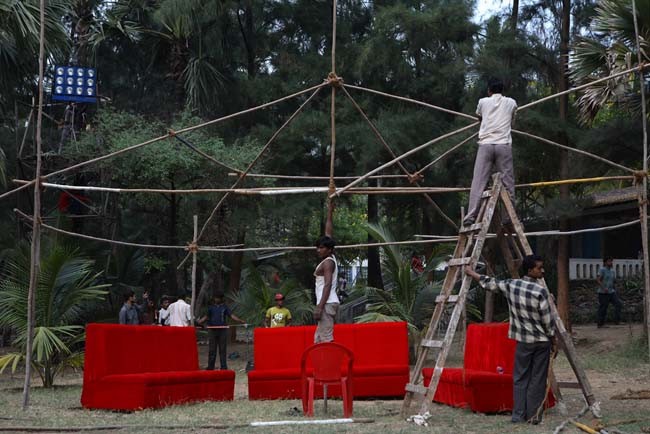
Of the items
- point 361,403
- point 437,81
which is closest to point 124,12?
point 437,81

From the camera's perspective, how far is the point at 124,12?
20609 millimetres

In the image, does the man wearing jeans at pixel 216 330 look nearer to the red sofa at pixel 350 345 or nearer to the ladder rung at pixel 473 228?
the red sofa at pixel 350 345

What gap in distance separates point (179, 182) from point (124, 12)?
425 centimetres

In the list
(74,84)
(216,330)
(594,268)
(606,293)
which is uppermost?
(74,84)

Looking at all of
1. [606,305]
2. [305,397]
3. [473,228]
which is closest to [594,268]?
[606,305]

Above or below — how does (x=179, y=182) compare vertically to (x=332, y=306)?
above

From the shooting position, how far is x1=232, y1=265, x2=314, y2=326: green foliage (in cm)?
1658

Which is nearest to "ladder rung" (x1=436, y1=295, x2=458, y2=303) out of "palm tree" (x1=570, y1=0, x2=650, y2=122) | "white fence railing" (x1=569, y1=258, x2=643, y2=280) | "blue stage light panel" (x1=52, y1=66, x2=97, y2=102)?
"palm tree" (x1=570, y1=0, x2=650, y2=122)

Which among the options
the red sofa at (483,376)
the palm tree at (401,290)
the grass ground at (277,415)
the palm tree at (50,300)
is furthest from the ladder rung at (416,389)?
the palm tree at (401,290)

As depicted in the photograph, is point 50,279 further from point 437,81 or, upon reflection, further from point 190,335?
point 437,81

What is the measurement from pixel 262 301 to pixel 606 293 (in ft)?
20.9

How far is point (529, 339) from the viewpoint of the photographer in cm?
810

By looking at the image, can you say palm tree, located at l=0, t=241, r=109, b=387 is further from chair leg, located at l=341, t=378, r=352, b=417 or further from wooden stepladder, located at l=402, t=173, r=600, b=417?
wooden stepladder, located at l=402, t=173, r=600, b=417

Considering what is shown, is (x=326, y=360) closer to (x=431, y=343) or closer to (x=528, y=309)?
(x=431, y=343)
